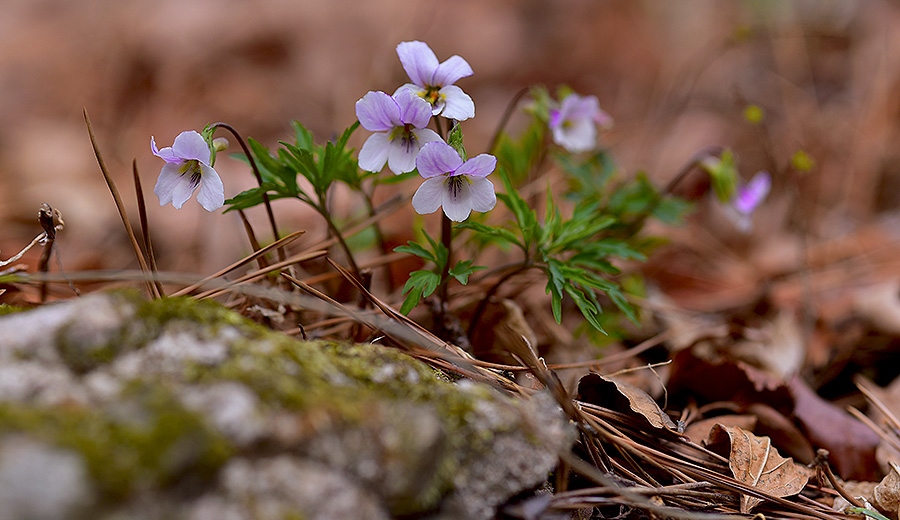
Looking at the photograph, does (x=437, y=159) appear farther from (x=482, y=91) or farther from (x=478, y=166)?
(x=482, y=91)

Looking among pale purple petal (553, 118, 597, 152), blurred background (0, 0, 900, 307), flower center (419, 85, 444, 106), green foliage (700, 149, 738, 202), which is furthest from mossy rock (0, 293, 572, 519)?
blurred background (0, 0, 900, 307)

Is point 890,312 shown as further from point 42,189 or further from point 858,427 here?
point 42,189

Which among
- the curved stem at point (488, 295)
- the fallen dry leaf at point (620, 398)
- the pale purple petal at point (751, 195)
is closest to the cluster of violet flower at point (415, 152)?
the curved stem at point (488, 295)

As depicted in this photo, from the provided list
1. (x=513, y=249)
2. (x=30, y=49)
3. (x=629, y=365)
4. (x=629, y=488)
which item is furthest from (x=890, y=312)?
(x=30, y=49)

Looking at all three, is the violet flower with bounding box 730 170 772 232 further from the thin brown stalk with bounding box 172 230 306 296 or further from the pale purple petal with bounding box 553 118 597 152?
the thin brown stalk with bounding box 172 230 306 296

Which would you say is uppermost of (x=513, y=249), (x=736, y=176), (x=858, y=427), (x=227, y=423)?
(x=227, y=423)

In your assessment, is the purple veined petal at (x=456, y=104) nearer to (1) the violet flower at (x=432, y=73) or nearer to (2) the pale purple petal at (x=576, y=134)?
(1) the violet flower at (x=432, y=73)
